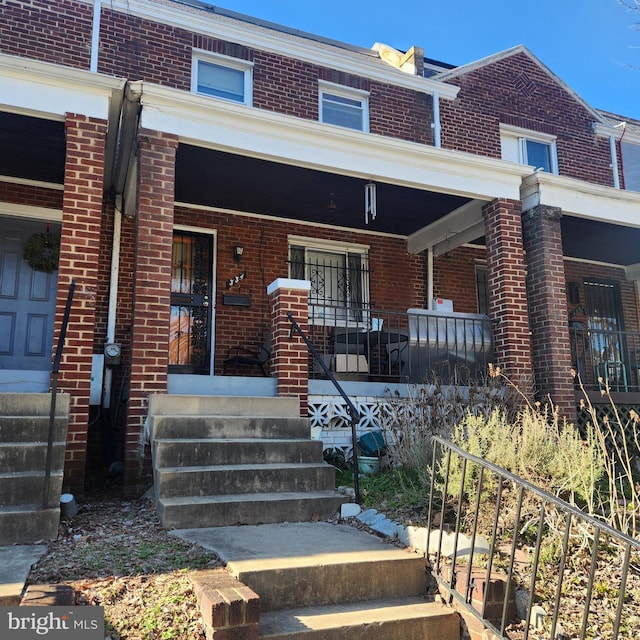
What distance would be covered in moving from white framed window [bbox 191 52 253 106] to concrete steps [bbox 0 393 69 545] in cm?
578

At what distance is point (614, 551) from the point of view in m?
3.86

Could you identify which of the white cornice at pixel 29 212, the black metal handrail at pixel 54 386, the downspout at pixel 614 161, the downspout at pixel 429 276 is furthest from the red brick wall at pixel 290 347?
the downspout at pixel 614 161

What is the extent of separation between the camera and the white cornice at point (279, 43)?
28.0ft

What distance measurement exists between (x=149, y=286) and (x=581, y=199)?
594cm

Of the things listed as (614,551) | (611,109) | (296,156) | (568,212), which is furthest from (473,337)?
(611,109)

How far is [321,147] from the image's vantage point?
276 inches

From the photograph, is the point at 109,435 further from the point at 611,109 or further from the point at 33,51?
the point at 611,109

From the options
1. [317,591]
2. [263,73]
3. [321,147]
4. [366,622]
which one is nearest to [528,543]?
[366,622]

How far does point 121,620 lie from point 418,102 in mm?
9387

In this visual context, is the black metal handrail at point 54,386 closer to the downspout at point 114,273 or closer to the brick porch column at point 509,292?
the downspout at point 114,273

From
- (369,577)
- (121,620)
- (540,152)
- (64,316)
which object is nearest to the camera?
(121,620)

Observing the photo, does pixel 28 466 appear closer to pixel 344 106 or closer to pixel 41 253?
pixel 41 253

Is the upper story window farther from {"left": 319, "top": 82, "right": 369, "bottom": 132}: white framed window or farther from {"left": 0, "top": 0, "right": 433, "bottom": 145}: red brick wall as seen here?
{"left": 319, "top": 82, "right": 369, "bottom": 132}: white framed window

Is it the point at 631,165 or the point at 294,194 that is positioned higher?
the point at 631,165
